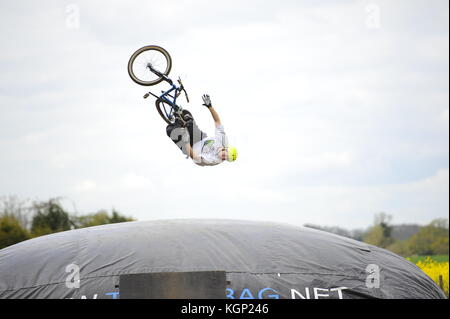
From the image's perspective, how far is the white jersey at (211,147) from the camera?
29.3 feet

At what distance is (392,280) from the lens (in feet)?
26.9

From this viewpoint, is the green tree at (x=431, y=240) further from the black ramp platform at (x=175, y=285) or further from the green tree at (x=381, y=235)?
the black ramp platform at (x=175, y=285)

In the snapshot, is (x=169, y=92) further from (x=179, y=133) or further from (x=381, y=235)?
(x=381, y=235)

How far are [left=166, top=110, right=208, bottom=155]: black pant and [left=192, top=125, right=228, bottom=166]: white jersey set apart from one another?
0.09 meters

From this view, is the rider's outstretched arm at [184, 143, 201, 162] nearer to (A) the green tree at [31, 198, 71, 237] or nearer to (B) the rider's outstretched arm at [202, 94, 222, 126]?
(B) the rider's outstretched arm at [202, 94, 222, 126]

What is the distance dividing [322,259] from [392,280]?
94 cm

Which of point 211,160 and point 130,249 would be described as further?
point 211,160

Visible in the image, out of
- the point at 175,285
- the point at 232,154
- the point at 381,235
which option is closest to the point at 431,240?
the point at 381,235

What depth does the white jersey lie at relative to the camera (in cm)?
893

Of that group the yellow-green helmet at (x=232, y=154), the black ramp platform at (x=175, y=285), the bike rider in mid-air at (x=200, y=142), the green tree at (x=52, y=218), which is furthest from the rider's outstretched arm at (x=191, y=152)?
the green tree at (x=52, y=218)

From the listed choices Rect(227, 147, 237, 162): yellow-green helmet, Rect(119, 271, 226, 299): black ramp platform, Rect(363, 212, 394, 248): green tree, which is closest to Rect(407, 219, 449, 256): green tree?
Rect(363, 212, 394, 248): green tree

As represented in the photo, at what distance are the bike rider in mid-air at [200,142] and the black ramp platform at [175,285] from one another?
2.11 meters
